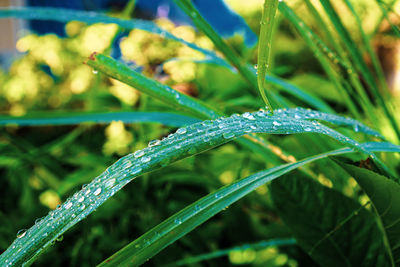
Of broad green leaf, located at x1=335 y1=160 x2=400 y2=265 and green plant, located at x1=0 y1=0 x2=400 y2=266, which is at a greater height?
green plant, located at x1=0 y1=0 x2=400 y2=266

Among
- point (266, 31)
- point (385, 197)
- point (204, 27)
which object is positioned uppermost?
point (204, 27)

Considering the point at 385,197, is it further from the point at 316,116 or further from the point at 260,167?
the point at 260,167

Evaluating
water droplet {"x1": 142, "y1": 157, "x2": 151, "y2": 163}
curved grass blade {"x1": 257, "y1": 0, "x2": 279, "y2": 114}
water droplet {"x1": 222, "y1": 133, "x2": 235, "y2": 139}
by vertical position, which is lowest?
water droplet {"x1": 222, "y1": 133, "x2": 235, "y2": 139}

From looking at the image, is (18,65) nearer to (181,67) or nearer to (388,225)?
(181,67)

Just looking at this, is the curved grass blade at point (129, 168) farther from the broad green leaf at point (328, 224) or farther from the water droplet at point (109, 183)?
the broad green leaf at point (328, 224)

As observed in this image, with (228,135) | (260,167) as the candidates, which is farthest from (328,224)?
(260,167)

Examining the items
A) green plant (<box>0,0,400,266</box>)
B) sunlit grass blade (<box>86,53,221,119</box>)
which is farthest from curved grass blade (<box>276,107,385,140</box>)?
sunlit grass blade (<box>86,53,221,119</box>)

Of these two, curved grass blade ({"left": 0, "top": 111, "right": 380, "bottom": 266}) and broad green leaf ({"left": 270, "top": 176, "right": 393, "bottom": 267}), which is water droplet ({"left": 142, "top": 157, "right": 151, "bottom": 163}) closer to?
curved grass blade ({"left": 0, "top": 111, "right": 380, "bottom": 266})
